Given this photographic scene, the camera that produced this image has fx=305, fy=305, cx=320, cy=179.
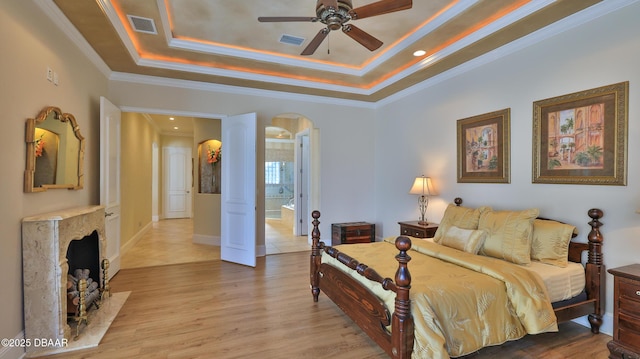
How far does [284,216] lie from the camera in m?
9.10

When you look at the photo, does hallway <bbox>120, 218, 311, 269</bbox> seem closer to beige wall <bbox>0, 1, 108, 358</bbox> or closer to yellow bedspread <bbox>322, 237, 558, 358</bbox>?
beige wall <bbox>0, 1, 108, 358</bbox>

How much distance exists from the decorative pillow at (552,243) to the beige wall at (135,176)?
5622mm

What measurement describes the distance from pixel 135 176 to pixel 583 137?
695 cm

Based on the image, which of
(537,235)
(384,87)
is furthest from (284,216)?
(537,235)

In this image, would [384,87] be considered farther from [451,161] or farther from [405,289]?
[405,289]

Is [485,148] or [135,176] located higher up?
[485,148]

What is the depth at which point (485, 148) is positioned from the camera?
3787mm

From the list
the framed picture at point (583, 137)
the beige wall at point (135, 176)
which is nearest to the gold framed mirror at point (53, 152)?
the beige wall at point (135, 176)

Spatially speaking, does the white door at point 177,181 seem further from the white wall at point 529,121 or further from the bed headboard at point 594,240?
the bed headboard at point 594,240

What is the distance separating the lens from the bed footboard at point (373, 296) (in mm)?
1932

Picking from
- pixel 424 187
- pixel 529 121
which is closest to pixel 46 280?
pixel 424 187

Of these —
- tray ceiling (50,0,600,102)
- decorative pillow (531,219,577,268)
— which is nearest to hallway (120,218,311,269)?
tray ceiling (50,0,600,102)

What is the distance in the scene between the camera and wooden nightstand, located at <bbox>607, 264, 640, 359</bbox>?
2.17 meters

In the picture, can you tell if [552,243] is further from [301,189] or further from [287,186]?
[287,186]
